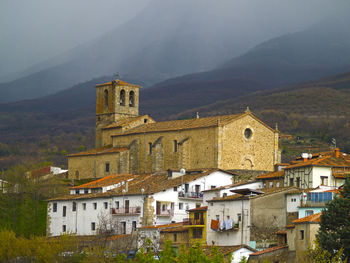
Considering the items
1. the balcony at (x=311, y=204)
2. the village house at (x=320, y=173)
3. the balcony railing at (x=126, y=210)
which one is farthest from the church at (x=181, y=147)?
the balcony at (x=311, y=204)

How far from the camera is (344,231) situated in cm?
4225

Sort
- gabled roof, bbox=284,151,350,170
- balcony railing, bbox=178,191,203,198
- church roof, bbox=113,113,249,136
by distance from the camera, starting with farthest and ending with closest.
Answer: church roof, bbox=113,113,249,136 → balcony railing, bbox=178,191,203,198 → gabled roof, bbox=284,151,350,170

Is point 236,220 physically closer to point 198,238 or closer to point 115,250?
point 198,238

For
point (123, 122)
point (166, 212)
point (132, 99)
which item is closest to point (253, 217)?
point (166, 212)

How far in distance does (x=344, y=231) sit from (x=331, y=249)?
127 cm

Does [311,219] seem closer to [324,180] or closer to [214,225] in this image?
[214,225]

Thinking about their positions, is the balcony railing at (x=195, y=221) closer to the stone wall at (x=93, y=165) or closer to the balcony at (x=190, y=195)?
the balcony at (x=190, y=195)

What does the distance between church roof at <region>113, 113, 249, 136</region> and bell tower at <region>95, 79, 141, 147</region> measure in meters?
7.23

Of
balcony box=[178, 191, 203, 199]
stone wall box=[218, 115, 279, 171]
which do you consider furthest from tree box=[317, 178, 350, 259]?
stone wall box=[218, 115, 279, 171]

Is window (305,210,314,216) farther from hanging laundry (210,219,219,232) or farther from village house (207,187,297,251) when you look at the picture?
hanging laundry (210,219,219,232)

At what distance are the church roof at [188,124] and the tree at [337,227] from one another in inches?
1216

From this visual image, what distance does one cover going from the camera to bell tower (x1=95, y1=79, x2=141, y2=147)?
94.1m

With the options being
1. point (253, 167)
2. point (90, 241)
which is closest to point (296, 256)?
point (90, 241)

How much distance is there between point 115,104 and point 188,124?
55.3ft
